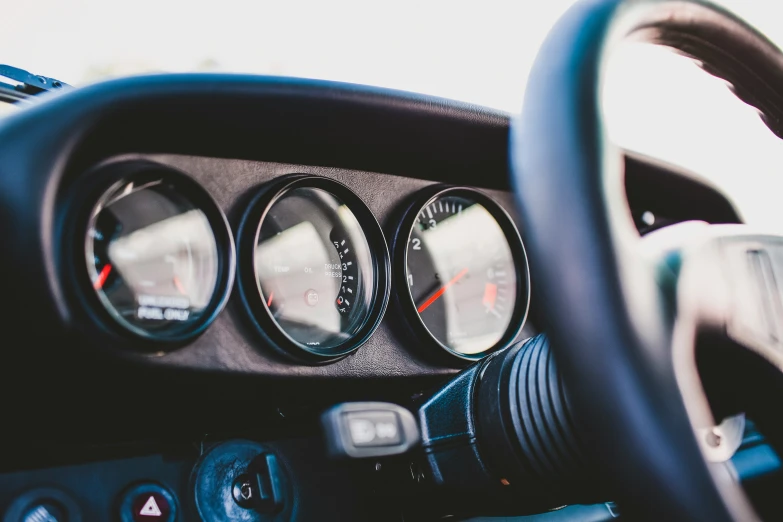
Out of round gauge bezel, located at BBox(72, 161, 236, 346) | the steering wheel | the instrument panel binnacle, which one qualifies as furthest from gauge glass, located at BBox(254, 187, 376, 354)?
the steering wheel

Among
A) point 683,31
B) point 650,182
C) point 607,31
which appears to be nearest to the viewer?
point 607,31

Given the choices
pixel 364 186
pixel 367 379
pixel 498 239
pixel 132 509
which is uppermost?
pixel 364 186

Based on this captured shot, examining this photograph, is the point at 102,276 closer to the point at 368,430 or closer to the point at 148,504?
the point at 148,504

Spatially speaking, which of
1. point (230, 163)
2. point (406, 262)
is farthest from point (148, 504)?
point (406, 262)

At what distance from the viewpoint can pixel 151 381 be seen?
132 cm

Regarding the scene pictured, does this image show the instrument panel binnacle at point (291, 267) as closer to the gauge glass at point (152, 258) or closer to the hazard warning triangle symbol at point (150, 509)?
the gauge glass at point (152, 258)

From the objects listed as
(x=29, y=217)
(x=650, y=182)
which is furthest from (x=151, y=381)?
(x=650, y=182)

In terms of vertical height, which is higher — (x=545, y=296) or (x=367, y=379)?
(x=545, y=296)

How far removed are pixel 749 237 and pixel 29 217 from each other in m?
0.98

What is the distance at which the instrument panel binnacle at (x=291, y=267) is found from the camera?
133cm

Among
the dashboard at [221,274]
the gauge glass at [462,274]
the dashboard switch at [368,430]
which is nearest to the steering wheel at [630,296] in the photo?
the dashboard switch at [368,430]

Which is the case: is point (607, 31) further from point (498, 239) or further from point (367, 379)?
point (498, 239)

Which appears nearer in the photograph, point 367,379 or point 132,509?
point 132,509

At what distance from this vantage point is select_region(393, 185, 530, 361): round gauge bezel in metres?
1.73
